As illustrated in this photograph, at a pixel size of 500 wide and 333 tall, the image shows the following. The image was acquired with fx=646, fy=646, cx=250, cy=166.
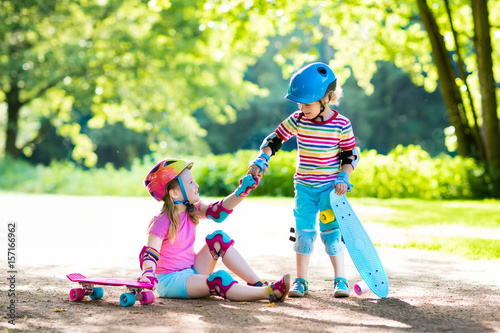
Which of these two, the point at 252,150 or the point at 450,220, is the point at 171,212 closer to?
the point at 450,220

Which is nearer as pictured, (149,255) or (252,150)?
(149,255)

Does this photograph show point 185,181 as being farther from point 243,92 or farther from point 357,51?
point 243,92

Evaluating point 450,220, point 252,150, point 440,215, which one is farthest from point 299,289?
point 252,150

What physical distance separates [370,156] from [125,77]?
11481 mm

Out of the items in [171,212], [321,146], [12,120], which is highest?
[12,120]

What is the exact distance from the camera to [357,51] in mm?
19297

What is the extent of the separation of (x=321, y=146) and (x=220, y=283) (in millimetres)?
1097

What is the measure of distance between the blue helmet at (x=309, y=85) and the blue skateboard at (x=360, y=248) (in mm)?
620

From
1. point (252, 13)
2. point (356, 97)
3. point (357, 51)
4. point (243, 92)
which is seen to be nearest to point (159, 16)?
point (243, 92)

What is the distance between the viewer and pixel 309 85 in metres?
4.11

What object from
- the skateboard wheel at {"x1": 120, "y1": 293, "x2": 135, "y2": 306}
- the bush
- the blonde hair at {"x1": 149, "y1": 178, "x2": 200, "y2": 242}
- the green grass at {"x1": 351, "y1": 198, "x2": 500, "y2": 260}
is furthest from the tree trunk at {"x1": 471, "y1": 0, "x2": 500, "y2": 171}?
the skateboard wheel at {"x1": 120, "y1": 293, "x2": 135, "y2": 306}

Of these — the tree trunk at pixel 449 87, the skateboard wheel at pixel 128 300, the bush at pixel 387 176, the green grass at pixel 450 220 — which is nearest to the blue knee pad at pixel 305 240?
the skateboard wheel at pixel 128 300

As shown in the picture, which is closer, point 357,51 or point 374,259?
point 374,259

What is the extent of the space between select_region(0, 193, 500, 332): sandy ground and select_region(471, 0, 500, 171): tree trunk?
7369 millimetres
